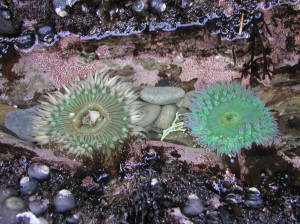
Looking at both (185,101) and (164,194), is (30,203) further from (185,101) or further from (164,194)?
(185,101)

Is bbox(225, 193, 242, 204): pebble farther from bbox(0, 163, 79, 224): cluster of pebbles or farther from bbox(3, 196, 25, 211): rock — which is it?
bbox(3, 196, 25, 211): rock

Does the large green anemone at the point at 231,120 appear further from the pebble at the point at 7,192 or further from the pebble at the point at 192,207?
the pebble at the point at 7,192

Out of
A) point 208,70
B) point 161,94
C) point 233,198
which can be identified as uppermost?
point 208,70

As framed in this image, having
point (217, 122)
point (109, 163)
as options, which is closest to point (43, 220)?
point (109, 163)

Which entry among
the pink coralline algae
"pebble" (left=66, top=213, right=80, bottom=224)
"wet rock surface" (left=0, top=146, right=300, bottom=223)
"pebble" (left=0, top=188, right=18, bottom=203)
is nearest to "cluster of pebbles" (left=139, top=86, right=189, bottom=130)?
the pink coralline algae

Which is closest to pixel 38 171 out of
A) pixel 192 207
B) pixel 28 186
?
pixel 28 186

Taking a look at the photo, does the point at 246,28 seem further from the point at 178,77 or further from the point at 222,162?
the point at 222,162
